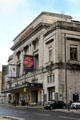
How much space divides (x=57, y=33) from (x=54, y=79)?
35.9 ft

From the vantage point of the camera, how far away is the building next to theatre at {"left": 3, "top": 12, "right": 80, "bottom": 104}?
62.7 meters

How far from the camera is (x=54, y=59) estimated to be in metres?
64.4

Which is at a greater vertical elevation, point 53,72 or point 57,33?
point 57,33

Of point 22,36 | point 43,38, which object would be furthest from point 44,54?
point 22,36

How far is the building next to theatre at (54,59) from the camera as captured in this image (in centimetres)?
6269

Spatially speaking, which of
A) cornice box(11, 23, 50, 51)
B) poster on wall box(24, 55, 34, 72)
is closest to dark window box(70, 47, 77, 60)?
cornice box(11, 23, 50, 51)

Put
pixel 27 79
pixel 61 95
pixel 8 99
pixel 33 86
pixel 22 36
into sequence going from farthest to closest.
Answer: pixel 8 99, pixel 22 36, pixel 27 79, pixel 33 86, pixel 61 95

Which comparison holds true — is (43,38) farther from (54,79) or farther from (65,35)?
(54,79)

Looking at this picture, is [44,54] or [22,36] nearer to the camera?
[44,54]

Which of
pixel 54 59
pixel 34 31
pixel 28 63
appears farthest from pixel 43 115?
pixel 34 31

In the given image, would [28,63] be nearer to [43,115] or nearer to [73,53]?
[73,53]

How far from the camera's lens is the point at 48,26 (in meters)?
73.6

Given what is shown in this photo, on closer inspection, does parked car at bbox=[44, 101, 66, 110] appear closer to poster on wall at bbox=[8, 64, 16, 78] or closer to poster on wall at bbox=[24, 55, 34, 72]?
poster on wall at bbox=[24, 55, 34, 72]

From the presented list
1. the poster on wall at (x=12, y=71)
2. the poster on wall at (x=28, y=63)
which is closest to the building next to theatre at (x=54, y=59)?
the poster on wall at (x=28, y=63)
